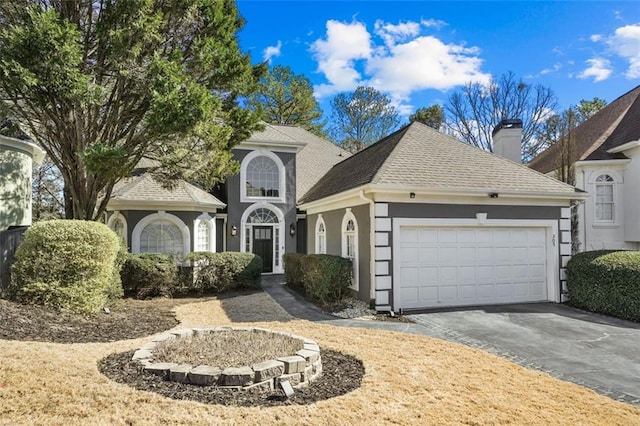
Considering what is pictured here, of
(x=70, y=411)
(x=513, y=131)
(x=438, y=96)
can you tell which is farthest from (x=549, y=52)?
(x=70, y=411)

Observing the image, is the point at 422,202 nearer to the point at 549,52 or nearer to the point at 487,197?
the point at 487,197

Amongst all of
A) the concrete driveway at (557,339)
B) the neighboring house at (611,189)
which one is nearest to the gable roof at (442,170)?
the concrete driveway at (557,339)

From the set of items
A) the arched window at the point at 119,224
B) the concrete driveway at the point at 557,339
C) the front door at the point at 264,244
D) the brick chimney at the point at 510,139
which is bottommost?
the concrete driveway at the point at 557,339

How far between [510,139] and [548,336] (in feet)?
32.1

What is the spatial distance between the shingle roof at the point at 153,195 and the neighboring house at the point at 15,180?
115 inches

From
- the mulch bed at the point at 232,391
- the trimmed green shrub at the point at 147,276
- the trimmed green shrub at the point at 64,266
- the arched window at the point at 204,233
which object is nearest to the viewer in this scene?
the mulch bed at the point at 232,391

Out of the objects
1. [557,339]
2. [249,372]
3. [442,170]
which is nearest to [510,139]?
[442,170]

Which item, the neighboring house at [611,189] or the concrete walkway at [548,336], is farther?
the neighboring house at [611,189]

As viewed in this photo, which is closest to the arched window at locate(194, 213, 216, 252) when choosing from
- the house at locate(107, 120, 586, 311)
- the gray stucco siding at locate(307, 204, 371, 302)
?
the house at locate(107, 120, 586, 311)

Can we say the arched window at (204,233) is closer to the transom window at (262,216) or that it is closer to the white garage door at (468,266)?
the transom window at (262,216)

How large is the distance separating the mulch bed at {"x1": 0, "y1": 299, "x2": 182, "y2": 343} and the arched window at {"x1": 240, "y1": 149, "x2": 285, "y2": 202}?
884cm

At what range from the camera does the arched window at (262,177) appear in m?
17.4

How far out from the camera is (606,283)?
9.62 m

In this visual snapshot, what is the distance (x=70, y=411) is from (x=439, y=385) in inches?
151
